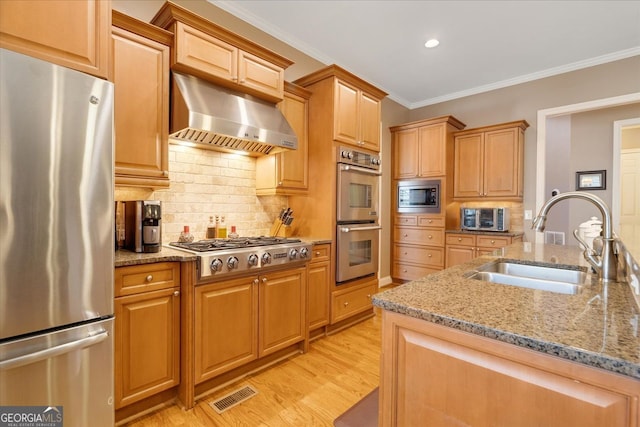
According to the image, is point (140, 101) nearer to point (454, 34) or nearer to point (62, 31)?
point (62, 31)

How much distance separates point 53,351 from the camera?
4.08ft

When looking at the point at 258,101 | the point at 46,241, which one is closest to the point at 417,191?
the point at 258,101

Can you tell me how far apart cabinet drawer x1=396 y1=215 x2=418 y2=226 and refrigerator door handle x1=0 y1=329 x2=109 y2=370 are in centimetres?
384

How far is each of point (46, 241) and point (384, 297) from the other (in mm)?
1332

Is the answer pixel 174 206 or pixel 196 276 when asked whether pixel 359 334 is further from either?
pixel 174 206

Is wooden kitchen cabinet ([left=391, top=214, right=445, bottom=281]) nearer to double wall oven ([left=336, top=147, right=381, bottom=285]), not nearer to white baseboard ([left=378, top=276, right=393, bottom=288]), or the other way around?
white baseboard ([left=378, top=276, right=393, bottom=288])

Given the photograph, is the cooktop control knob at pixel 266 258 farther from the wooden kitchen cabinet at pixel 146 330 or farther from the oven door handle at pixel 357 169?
the oven door handle at pixel 357 169

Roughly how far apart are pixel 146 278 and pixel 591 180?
5882mm

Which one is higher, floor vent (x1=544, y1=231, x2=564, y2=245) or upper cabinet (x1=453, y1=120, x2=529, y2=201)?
upper cabinet (x1=453, y1=120, x2=529, y2=201)

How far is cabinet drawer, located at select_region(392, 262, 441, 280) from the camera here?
14.1ft

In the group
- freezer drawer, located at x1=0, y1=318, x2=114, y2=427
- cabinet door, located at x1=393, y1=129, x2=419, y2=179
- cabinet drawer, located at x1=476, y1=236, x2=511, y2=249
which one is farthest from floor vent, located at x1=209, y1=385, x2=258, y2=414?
cabinet door, located at x1=393, y1=129, x2=419, y2=179

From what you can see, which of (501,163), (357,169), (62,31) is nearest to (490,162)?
(501,163)

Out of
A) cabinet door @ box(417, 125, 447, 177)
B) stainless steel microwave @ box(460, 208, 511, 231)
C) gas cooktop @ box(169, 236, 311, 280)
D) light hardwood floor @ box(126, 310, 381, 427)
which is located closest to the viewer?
light hardwood floor @ box(126, 310, 381, 427)

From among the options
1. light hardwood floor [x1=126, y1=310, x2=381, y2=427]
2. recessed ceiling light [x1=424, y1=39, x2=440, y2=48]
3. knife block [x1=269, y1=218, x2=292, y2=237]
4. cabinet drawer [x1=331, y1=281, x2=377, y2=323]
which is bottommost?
light hardwood floor [x1=126, y1=310, x2=381, y2=427]
